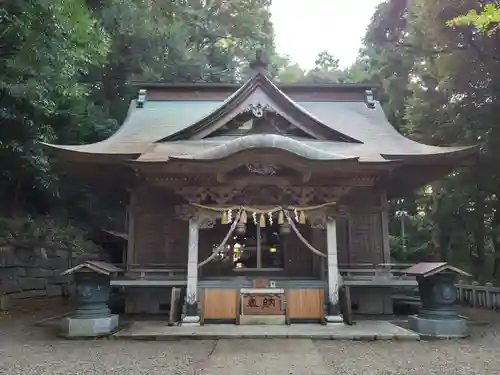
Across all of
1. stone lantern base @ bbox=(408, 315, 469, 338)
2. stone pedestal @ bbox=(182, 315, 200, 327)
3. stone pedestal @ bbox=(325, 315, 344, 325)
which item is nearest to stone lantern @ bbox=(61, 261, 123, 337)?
stone pedestal @ bbox=(182, 315, 200, 327)

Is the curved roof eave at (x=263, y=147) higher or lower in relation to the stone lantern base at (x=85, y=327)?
higher

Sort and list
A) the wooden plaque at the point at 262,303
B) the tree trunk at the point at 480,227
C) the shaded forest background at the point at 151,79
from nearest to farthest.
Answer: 1. the wooden plaque at the point at 262,303
2. the shaded forest background at the point at 151,79
3. the tree trunk at the point at 480,227

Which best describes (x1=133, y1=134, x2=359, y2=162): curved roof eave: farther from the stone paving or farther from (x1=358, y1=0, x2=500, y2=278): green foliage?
(x1=358, y1=0, x2=500, y2=278): green foliage

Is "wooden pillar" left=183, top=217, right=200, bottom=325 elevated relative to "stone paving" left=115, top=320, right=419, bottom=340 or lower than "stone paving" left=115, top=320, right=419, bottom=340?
elevated

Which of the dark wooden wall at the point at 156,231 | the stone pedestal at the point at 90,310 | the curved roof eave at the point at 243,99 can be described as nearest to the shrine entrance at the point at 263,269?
the dark wooden wall at the point at 156,231

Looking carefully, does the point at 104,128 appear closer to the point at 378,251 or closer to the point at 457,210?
the point at 378,251

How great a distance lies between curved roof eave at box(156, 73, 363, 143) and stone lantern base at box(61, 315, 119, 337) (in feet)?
16.8

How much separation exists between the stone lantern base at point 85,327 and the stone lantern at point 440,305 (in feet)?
18.2

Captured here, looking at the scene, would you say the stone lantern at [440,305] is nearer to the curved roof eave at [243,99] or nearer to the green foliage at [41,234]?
the curved roof eave at [243,99]

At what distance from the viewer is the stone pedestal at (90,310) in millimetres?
7469

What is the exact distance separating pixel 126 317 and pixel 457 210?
38.7ft

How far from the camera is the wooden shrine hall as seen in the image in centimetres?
864

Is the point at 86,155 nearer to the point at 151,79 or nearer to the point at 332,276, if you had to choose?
the point at 332,276

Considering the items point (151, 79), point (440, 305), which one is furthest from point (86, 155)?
point (151, 79)
